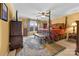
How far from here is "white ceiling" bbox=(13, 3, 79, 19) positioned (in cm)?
252

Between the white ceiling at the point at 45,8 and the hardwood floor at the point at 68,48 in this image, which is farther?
the hardwood floor at the point at 68,48

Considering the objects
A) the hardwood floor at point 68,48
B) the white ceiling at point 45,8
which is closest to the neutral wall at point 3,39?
the white ceiling at point 45,8

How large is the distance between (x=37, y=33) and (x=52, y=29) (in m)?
0.39

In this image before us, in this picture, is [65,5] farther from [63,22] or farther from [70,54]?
[70,54]

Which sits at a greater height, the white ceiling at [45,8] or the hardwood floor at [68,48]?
the white ceiling at [45,8]

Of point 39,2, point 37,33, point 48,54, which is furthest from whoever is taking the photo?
point 37,33

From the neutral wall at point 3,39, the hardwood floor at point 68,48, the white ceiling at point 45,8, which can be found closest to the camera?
the neutral wall at point 3,39

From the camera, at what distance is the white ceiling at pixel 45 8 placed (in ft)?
8.26

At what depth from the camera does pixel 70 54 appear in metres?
2.60

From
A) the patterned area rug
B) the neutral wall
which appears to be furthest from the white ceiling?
the patterned area rug

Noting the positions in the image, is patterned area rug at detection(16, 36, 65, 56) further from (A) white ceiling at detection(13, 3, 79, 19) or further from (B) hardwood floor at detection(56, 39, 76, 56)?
(A) white ceiling at detection(13, 3, 79, 19)

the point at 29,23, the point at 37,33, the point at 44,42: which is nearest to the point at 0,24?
the point at 29,23

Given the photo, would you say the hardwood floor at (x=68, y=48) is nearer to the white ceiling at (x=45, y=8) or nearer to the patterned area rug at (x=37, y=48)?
the patterned area rug at (x=37, y=48)

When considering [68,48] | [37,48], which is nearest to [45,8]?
[37,48]
